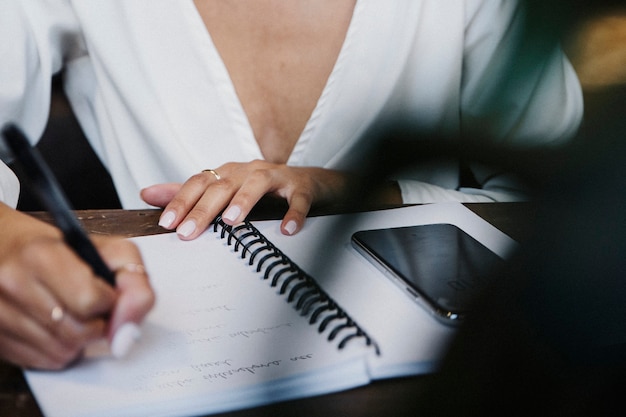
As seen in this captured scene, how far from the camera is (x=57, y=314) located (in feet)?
0.83

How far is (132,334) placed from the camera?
0.25 m

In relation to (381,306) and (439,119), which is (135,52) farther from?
(439,119)

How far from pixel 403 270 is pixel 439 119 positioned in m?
0.21

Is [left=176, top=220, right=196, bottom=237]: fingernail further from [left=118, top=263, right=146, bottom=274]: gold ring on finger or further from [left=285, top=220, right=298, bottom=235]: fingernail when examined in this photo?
[left=118, top=263, right=146, bottom=274]: gold ring on finger

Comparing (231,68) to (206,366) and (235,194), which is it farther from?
(206,366)

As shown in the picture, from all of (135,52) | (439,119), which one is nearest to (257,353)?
(439,119)

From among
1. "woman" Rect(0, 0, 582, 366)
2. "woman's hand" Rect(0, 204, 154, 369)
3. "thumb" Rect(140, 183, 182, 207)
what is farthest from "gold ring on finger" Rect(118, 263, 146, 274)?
"woman" Rect(0, 0, 582, 366)

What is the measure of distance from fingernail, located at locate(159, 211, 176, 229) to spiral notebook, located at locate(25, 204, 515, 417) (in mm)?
51

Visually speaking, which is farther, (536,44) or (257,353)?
(257,353)

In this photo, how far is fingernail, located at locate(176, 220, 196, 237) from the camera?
43 cm

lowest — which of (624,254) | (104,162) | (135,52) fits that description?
(104,162)

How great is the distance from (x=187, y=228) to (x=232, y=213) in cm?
4

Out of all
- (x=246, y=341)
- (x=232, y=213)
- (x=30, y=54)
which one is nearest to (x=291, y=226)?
(x=232, y=213)

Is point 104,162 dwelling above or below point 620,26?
below
